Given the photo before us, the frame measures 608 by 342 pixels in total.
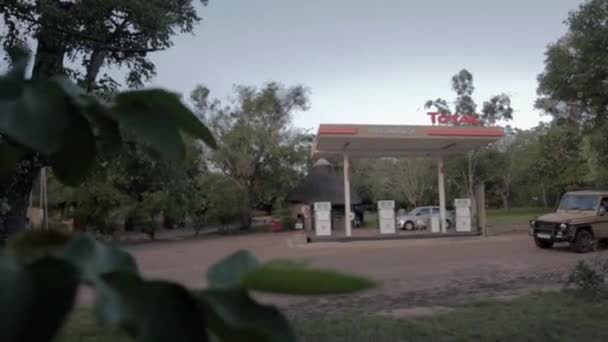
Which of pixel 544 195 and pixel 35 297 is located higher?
pixel 544 195

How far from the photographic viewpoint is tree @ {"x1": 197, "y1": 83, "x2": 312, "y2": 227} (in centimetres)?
3092

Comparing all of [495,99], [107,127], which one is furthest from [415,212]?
[107,127]

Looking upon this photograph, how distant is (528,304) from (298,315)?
3636 mm

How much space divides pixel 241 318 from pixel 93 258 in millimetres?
185

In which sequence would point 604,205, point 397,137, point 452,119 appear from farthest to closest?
point 452,119
point 397,137
point 604,205

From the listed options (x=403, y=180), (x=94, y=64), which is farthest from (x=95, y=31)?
(x=403, y=180)

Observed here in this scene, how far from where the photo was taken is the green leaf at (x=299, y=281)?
526 millimetres

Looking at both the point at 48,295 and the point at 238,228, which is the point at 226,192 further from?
the point at 48,295

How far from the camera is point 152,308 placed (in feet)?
1.77

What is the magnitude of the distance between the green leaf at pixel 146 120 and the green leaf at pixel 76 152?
59mm

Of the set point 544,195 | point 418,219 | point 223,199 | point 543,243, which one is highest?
point 223,199

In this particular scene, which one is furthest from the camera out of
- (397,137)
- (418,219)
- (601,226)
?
(418,219)

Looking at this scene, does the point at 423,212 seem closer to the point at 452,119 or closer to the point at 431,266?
the point at 452,119

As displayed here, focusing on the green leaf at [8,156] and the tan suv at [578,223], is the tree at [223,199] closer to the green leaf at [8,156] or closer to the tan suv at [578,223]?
the tan suv at [578,223]
